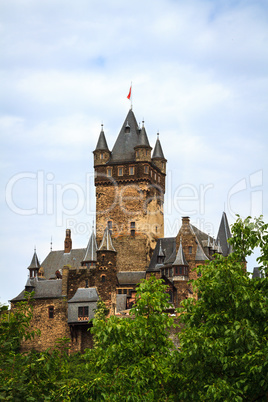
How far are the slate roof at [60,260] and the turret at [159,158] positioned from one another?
1274 centimetres

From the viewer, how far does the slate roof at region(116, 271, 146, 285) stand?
68400mm

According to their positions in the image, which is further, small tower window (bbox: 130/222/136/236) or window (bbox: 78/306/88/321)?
small tower window (bbox: 130/222/136/236)

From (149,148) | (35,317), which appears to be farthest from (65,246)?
(35,317)

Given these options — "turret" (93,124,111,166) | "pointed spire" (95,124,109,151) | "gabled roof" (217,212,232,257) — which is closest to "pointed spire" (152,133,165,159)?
"turret" (93,124,111,166)

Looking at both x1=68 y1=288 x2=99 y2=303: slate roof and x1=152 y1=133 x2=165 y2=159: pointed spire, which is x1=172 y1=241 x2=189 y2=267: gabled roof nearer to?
x1=68 y1=288 x2=99 y2=303: slate roof

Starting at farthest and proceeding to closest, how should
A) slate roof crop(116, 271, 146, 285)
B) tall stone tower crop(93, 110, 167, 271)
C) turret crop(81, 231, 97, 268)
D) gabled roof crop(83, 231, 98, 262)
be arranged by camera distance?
tall stone tower crop(93, 110, 167, 271)
slate roof crop(116, 271, 146, 285)
gabled roof crop(83, 231, 98, 262)
turret crop(81, 231, 97, 268)

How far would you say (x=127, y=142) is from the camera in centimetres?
7931

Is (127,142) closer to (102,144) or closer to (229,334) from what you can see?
(102,144)

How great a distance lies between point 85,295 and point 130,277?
930 cm

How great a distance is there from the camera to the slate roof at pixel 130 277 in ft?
224

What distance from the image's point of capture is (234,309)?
21.5 m

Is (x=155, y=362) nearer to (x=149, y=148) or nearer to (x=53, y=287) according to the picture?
(x=53, y=287)

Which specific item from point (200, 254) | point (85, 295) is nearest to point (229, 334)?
point (85, 295)

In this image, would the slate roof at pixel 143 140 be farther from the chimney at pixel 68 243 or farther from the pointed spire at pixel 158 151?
the chimney at pixel 68 243
